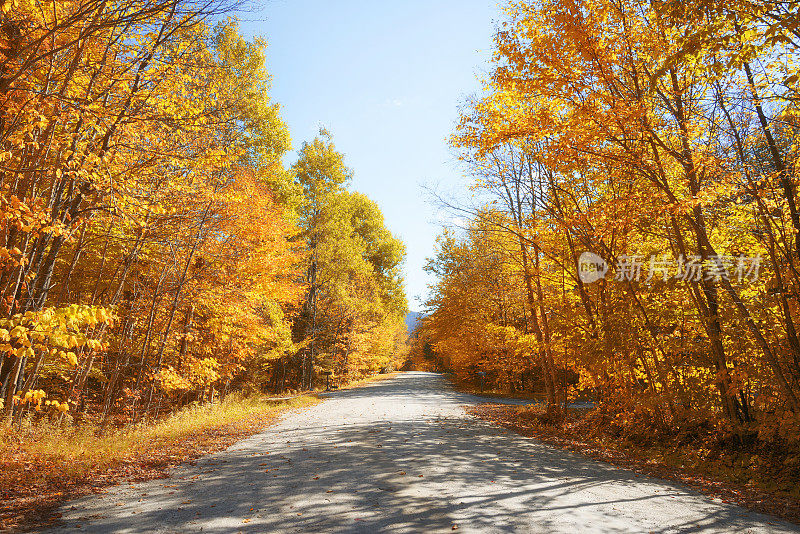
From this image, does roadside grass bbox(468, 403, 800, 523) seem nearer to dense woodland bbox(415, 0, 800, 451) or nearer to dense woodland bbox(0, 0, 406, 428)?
dense woodland bbox(415, 0, 800, 451)

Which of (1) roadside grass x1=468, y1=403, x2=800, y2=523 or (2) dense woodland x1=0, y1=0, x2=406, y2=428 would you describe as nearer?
(2) dense woodland x1=0, y1=0, x2=406, y2=428

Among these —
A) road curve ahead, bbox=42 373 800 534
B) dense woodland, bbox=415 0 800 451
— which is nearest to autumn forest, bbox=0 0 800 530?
dense woodland, bbox=415 0 800 451

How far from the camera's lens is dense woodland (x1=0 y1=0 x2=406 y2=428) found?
4992 mm

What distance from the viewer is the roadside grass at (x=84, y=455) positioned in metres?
4.76

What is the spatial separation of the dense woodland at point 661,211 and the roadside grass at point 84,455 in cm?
824

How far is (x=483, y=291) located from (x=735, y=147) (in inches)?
476

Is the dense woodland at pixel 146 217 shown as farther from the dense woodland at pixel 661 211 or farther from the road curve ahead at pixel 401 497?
the dense woodland at pixel 661 211

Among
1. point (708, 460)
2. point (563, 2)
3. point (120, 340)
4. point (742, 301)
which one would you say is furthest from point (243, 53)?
point (708, 460)

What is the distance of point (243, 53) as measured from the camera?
16.4 m

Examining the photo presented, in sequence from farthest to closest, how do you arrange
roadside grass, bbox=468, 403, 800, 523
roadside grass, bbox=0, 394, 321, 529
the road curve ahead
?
1. roadside grass, bbox=468, 403, 800, 523
2. roadside grass, bbox=0, 394, 321, 529
3. the road curve ahead

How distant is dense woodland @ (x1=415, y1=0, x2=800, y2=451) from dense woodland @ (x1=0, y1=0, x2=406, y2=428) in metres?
6.11

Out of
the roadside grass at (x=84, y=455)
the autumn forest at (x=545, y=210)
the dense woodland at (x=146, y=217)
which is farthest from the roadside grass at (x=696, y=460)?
the dense woodland at (x=146, y=217)

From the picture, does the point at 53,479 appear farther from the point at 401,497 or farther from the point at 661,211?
the point at 661,211

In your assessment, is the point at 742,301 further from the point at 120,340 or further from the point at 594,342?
the point at 120,340
